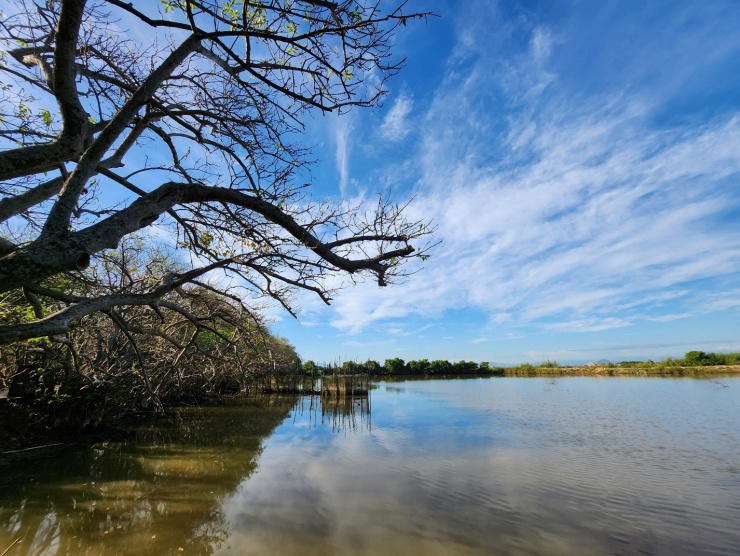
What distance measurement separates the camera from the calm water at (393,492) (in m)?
4.46

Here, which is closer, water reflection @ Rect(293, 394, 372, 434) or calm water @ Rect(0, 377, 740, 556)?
calm water @ Rect(0, 377, 740, 556)

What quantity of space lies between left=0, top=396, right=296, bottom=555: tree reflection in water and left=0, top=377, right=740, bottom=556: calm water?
0.03m

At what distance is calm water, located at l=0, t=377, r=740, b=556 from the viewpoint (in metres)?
4.46

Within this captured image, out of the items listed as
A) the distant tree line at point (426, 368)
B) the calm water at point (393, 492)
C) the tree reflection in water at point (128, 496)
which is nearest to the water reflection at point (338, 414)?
the calm water at point (393, 492)

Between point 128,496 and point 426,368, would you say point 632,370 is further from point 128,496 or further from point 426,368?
point 128,496

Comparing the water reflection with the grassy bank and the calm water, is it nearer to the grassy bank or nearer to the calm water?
the calm water

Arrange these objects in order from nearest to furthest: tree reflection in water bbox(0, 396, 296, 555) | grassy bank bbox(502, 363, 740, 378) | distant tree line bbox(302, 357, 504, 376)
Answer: tree reflection in water bbox(0, 396, 296, 555)
grassy bank bbox(502, 363, 740, 378)
distant tree line bbox(302, 357, 504, 376)

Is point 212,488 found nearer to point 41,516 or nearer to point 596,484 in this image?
point 41,516

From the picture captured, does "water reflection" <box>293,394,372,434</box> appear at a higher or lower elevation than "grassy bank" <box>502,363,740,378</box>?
lower

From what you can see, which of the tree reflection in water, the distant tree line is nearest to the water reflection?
the tree reflection in water

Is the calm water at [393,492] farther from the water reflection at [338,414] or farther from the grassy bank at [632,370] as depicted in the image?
the grassy bank at [632,370]

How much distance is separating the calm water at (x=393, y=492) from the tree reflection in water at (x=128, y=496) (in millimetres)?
28

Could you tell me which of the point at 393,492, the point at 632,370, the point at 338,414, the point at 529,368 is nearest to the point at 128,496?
the point at 393,492

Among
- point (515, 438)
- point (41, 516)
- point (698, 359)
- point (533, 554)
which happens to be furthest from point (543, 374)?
point (41, 516)
